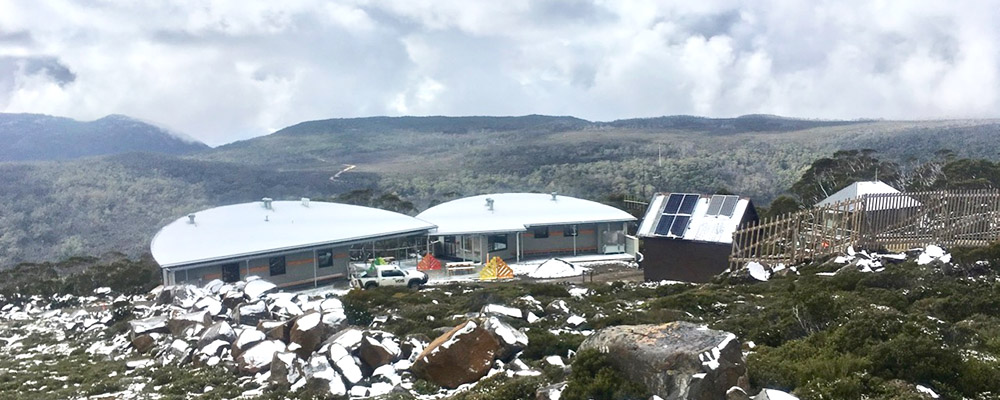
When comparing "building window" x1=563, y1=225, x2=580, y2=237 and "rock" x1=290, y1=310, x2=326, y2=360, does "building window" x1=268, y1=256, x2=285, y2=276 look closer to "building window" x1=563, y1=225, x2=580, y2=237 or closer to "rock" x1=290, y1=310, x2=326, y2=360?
"building window" x1=563, y1=225, x2=580, y2=237

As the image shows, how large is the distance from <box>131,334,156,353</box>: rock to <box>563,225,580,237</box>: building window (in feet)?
79.1

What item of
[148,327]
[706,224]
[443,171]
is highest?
[443,171]

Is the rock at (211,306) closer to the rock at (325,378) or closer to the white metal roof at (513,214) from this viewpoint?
the rock at (325,378)

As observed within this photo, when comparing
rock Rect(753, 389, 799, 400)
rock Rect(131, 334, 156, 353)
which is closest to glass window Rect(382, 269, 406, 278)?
rock Rect(131, 334, 156, 353)

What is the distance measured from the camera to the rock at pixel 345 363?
1016cm

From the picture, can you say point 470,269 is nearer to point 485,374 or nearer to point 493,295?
point 493,295

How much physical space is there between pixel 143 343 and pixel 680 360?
47.9 feet

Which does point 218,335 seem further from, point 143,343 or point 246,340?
point 143,343

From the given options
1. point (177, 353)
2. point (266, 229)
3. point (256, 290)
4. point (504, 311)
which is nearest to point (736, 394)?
point (504, 311)

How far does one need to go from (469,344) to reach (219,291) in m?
15.4

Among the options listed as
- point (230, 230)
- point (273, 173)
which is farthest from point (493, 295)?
point (273, 173)

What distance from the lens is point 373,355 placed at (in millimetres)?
10789

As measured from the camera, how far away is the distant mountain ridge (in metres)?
157

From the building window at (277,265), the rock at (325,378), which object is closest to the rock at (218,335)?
the rock at (325,378)
